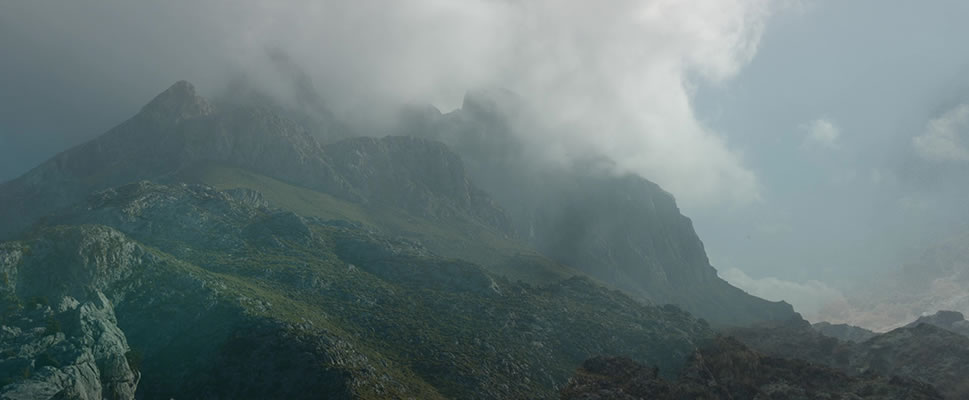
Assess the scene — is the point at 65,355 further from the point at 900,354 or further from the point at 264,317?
the point at 900,354

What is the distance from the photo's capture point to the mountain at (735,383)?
8662 cm

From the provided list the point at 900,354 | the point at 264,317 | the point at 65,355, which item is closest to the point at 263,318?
the point at 264,317

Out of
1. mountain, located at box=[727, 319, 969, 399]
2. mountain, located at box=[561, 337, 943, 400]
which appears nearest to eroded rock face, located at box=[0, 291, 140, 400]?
mountain, located at box=[561, 337, 943, 400]

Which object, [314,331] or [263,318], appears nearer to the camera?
[314,331]

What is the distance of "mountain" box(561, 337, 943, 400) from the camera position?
86625 mm

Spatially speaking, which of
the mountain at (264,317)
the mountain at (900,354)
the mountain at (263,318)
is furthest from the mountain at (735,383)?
the mountain at (900,354)

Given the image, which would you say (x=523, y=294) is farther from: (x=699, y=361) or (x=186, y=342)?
(x=186, y=342)

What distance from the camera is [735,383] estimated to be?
94.4 m

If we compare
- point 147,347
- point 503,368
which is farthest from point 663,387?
point 147,347

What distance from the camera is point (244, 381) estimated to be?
85.8m

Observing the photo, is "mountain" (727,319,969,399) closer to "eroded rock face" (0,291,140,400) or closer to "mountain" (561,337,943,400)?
"mountain" (561,337,943,400)

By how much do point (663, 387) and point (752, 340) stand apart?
108172 millimetres

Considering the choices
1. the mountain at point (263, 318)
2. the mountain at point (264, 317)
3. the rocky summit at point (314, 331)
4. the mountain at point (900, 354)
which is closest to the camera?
the mountain at point (263, 318)

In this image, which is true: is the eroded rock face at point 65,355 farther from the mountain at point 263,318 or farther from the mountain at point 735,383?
the mountain at point 735,383
